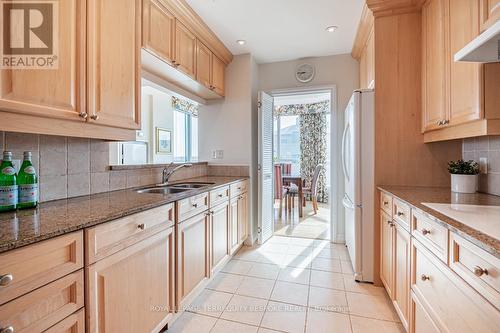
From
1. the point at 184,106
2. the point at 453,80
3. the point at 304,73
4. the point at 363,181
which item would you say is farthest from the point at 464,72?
the point at 184,106

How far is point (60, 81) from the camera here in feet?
3.72

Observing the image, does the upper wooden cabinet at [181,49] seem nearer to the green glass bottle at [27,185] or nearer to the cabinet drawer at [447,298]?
the green glass bottle at [27,185]

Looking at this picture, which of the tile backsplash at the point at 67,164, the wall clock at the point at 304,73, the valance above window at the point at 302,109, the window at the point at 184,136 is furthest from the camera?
the valance above window at the point at 302,109

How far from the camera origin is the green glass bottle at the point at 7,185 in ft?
3.42

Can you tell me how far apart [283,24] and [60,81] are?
2.10 meters

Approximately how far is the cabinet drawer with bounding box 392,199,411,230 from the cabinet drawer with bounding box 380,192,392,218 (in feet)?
0.24

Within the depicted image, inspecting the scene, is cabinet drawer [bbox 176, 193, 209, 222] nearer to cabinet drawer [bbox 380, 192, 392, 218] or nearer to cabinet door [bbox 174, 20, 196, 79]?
cabinet door [bbox 174, 20, 196, 79]

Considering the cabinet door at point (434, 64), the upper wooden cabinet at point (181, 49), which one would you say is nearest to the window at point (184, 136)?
the upper wooden cabinet at point (181, 49)

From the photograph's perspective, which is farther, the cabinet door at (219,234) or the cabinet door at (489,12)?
the cabinet door at (219,234)

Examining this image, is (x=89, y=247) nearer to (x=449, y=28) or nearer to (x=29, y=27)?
(x=29, y=27)

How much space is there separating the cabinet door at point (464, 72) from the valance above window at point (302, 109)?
4640 millimetres

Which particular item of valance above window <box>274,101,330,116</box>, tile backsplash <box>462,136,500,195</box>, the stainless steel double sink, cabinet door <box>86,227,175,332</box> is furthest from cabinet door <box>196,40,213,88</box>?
valance above window <box>274,101,330,116</box>

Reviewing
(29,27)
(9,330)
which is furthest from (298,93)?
(9,330)

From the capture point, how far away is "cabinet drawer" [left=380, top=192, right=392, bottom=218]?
1812mm
